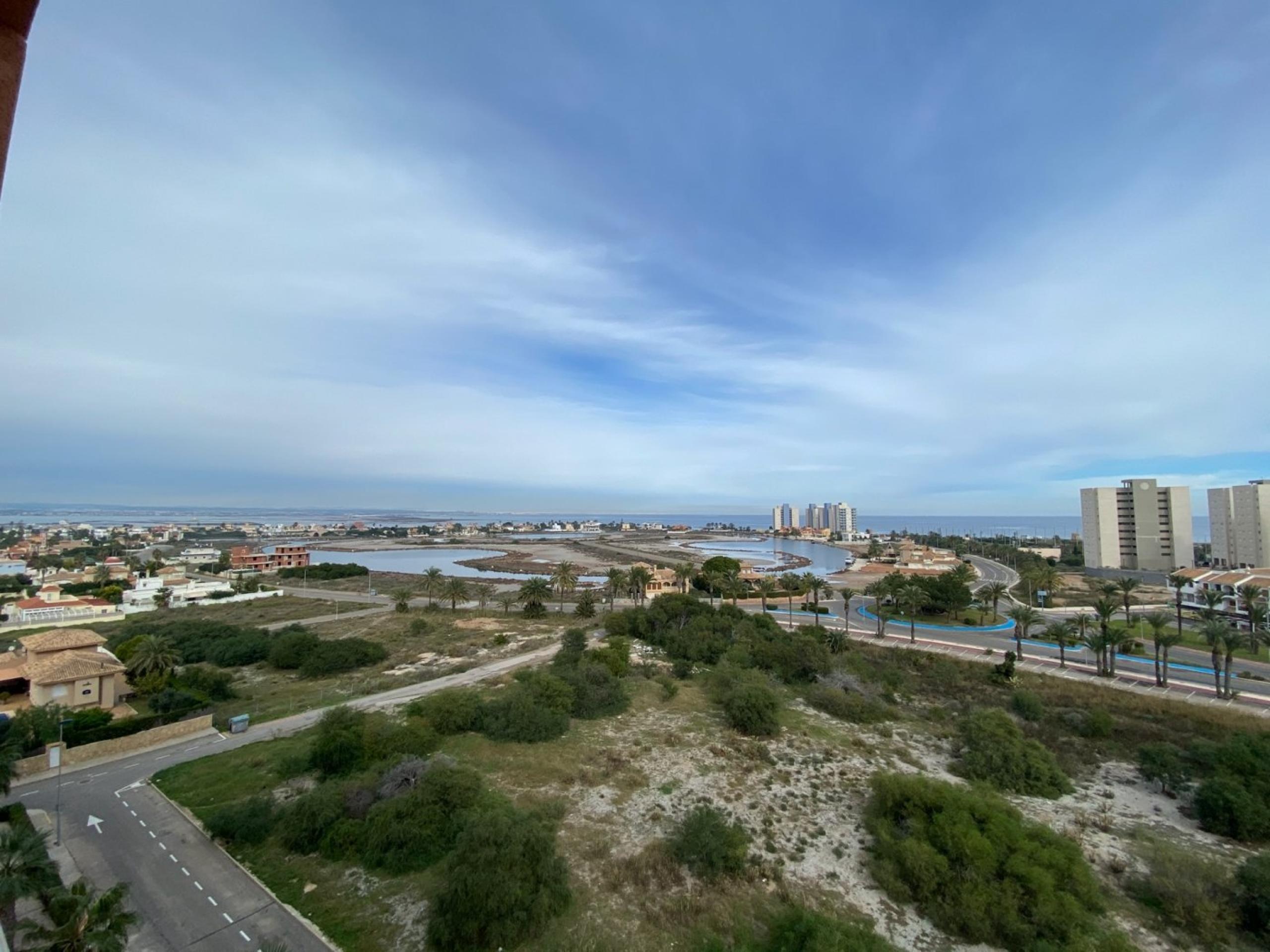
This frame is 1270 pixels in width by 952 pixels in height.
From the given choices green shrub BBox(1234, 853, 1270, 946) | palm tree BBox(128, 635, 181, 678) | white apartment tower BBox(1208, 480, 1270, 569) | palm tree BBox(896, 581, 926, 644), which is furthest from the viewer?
white apartment tower BBox(1208, 480, 1270, 569)

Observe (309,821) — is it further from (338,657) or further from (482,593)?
(482,593)

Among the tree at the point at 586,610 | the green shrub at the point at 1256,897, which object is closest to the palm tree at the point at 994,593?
the tree at the point at 586,610

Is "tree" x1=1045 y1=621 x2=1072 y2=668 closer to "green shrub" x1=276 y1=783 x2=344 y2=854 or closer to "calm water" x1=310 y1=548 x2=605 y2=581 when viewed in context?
"green shrub" x1=276 y1=783 x2=344 y2=854

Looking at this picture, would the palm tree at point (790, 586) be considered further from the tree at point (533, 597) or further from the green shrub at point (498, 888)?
the green shrub at point (498, 888)

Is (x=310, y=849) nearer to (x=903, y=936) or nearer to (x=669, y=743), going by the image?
(x=669, y=743)

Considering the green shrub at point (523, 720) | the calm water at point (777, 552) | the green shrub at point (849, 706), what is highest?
the green shrub at point (523, 720)


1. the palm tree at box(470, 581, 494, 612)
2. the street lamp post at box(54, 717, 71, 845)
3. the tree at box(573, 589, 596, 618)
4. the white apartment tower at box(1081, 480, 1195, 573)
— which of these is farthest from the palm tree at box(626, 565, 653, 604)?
the white apartment tower at box(1081, 480, 1195, 573)
